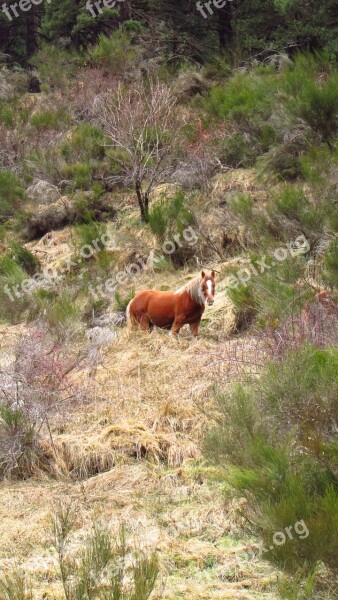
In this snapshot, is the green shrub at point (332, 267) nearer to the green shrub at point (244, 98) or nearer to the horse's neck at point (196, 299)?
the horse's neck at point (196, 299)

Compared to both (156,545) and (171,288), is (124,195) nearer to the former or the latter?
(171,288)

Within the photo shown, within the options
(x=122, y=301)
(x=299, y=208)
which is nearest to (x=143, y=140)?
(x=122, y=301)

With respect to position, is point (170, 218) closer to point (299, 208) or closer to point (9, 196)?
point (299, 208)

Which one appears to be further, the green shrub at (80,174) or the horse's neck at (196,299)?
the green shrub at (80,174)

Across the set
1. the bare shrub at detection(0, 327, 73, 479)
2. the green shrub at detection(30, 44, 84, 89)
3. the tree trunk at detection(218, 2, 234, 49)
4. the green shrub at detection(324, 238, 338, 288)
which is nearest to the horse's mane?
the green shrub at detection(324, 238, 338, 288)

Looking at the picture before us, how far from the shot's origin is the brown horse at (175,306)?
896 cm

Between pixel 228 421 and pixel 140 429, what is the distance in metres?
1.40

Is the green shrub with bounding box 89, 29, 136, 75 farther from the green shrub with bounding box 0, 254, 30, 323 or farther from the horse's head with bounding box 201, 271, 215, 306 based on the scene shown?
the horse's head with bounding box 201, 271, 215, 306

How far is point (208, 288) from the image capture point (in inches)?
349

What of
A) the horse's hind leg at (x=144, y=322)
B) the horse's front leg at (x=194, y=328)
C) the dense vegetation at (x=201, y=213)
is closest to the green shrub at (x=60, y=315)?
the dense vegetation at (x=201, y=213)

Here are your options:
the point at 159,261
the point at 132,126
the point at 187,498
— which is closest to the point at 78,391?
the point at 187,498

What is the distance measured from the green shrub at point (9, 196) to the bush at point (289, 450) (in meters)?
11.4

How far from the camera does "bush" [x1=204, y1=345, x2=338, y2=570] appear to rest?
11.5ft

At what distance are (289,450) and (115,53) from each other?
16784 mm
